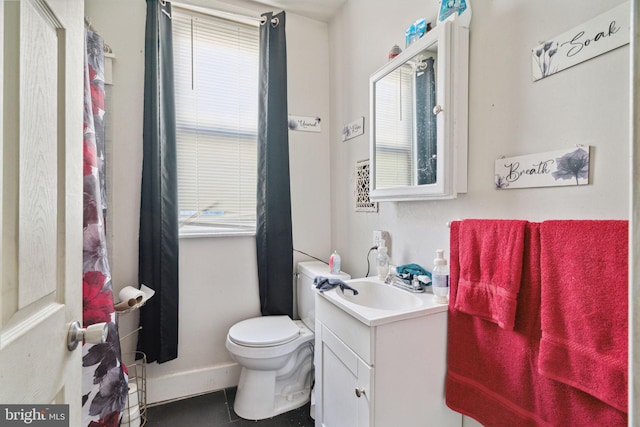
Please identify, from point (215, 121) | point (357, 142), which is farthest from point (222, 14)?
point (357, 142)

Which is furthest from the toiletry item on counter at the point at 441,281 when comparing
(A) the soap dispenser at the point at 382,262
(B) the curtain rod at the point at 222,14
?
(B) the curtain rod at the point at 222,14

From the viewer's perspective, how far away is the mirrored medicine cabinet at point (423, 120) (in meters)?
1.13

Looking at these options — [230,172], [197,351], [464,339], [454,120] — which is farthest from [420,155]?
[197,351]

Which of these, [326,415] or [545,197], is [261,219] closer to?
[326,415]

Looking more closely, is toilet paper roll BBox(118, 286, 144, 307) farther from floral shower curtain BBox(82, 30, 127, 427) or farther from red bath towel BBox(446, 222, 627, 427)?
red bath towel BBox(446, 222, 627, 427)

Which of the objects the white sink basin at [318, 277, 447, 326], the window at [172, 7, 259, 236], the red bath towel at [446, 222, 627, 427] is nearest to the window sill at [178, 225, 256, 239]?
the window at [172, 7, 259, 236]

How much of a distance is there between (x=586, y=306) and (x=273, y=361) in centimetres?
139

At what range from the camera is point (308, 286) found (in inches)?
74.0

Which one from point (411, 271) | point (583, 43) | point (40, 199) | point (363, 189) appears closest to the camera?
point (40, 199)

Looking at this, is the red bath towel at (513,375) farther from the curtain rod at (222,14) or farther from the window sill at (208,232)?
the curtain rod at (222,14)

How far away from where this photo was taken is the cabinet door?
1.02 meters

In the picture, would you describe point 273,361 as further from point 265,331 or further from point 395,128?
point 395,128

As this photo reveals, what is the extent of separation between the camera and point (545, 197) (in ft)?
2.94

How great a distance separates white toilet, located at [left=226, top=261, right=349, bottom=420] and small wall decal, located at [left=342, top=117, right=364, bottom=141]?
89 cm
